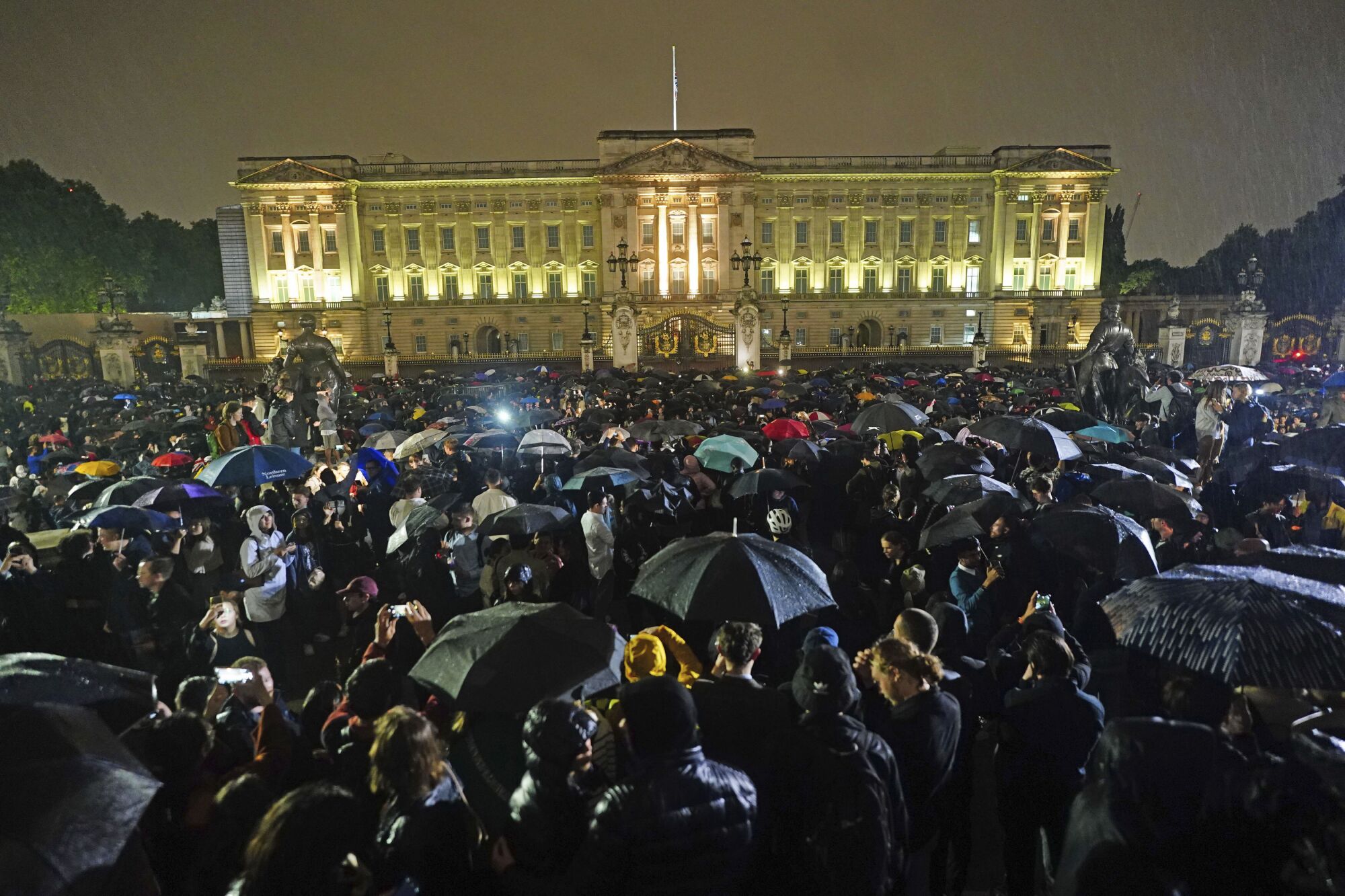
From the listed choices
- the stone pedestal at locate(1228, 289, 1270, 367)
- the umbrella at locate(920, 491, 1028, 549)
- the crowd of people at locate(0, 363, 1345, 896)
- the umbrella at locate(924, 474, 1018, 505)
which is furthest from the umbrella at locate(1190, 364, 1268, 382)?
the stone pedestal at locate(1228, 289, 1270, 367)

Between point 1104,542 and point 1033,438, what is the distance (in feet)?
12.0

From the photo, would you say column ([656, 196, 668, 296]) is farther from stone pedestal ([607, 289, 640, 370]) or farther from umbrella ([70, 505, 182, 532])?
umbrella ([70, 505, 182, 532])

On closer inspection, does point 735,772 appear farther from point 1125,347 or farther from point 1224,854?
point 1125,347

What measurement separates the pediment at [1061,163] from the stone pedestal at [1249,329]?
28950mm

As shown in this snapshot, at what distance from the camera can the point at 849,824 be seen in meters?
2.83

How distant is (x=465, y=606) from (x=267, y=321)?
5616 cm

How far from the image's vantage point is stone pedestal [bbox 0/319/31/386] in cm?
2730

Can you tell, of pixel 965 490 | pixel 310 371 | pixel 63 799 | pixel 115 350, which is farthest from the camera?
pixel 115 350

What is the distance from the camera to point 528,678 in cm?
335

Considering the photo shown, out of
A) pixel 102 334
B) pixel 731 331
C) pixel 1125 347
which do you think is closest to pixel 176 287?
pixel 102 334

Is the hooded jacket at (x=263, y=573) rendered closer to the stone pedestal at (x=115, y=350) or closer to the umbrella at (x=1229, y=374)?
the umbrella at (x=1229, y=374)

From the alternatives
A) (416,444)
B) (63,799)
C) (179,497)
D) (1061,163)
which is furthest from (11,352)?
(1061,163)

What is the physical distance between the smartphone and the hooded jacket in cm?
213

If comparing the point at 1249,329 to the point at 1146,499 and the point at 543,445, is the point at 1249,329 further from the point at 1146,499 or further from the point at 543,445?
the point at 543,445
